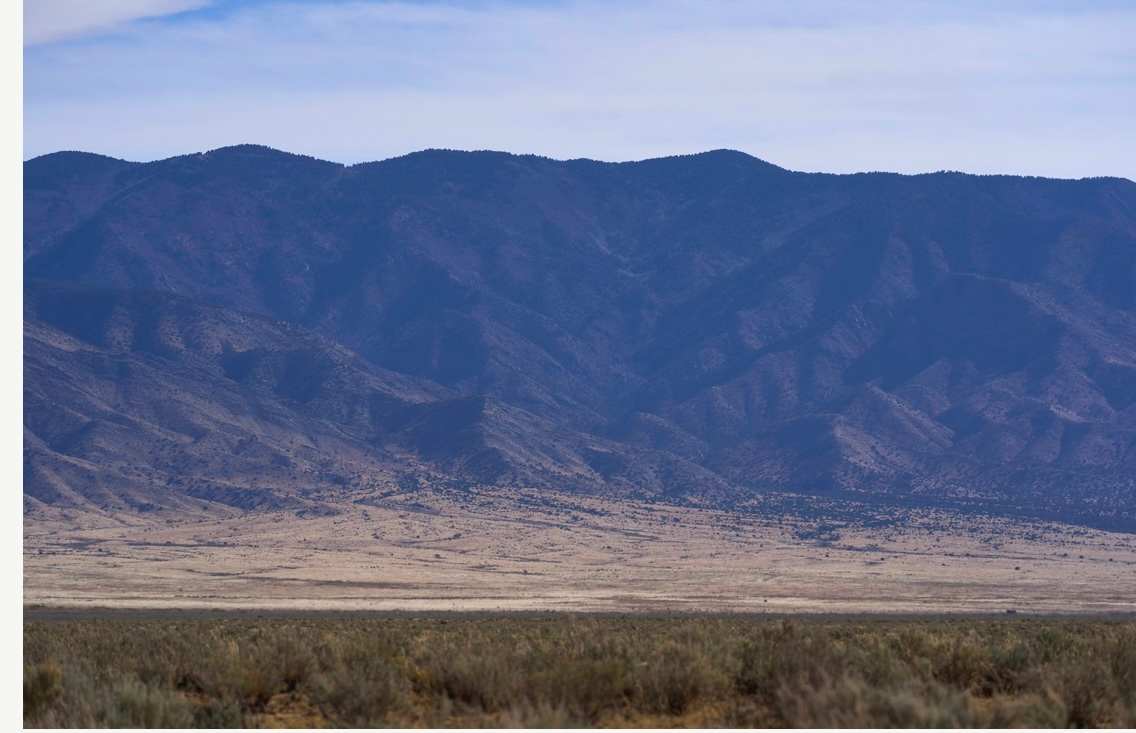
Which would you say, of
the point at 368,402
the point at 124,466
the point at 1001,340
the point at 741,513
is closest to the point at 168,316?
the point at 368,402

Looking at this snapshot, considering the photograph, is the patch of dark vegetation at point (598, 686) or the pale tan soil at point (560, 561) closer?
the patch of dark vegetation at point (598, 686)

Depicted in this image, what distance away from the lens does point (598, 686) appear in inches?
685

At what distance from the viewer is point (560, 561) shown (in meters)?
102

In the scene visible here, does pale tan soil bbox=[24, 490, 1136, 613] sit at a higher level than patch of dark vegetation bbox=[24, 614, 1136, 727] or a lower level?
lower

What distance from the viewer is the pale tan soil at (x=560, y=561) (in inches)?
2938

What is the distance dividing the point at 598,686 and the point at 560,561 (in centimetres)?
8545

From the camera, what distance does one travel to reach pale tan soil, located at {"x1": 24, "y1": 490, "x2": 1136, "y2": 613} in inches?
2938

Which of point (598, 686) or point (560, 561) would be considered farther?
point (560, 561)

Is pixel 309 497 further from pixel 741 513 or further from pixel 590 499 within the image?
pixel 741 513

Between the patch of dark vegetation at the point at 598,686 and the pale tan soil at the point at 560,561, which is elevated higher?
the patch of dark vegetation at the point at 598,686

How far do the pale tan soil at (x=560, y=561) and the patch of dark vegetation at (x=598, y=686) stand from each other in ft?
151

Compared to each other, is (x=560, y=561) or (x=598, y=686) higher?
(x=598, y=686)

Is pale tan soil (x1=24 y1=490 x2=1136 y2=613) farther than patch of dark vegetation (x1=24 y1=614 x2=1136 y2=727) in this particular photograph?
Yes

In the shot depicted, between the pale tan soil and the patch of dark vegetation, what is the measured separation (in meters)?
46.0
